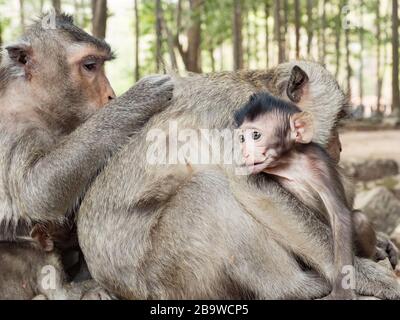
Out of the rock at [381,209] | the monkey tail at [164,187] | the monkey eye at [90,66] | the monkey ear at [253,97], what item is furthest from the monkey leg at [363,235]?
the rock at [381,209]

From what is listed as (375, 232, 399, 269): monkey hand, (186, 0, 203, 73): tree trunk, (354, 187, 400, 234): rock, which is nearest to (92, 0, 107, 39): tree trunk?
(354, 187, 400, 234): rock

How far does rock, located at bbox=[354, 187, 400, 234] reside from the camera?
10.7 metres

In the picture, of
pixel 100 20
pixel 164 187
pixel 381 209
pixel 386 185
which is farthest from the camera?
pixel 386 185

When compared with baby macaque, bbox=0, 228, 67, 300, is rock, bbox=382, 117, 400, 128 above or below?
below

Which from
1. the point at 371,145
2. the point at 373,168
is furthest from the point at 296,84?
the point at 371,145

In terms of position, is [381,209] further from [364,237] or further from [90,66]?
[90,66]

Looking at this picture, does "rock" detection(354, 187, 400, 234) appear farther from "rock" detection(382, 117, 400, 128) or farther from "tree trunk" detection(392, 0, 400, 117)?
"rock" detection(382, 117, 400, 128)

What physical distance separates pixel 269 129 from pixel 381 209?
6.88m

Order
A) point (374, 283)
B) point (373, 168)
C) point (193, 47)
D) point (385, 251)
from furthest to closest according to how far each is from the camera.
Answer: point (193, 47)
point (373, 168)
point (385, 251)
point (374, 283)

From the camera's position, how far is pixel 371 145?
19656 millimetres

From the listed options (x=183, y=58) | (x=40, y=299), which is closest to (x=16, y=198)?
(x=40, y=299)

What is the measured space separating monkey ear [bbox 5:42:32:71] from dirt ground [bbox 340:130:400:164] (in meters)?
11.1

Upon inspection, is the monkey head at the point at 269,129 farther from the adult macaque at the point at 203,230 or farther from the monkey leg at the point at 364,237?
the monkey leg at the point at 364,237
